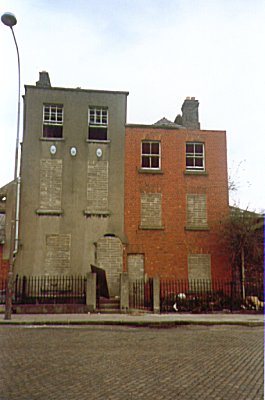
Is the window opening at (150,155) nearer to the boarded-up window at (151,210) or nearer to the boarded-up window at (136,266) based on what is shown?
the boarded-up window at (151,210)

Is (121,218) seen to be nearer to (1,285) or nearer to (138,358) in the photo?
(1,285)

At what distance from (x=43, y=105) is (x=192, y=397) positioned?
62.8 ft

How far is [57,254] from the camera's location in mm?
20578

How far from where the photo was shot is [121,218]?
2139 cm

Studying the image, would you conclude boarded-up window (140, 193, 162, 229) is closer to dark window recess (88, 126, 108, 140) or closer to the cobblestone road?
dark window recess (88, 126, 108, 140)

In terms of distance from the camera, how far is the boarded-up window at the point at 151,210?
70.4ft

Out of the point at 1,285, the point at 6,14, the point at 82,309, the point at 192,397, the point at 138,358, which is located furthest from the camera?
the point at 1,285

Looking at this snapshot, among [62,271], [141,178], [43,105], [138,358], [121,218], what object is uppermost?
[43,105]

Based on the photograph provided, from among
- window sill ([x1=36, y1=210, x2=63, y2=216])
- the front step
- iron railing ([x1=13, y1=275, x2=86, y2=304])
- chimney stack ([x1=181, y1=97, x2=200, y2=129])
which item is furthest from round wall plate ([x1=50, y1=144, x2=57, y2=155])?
the front step

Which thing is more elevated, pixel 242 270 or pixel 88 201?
pixel 88 201

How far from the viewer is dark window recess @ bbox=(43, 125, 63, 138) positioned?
22.2 m

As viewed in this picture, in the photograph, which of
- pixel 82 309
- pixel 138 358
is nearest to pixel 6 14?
pixel 138 358

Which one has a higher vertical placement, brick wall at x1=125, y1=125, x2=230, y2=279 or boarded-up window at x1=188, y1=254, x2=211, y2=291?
brick wall at x1=125, y1=125, x2=230, y2=279

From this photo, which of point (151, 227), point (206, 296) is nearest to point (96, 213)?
point (151, 227)
